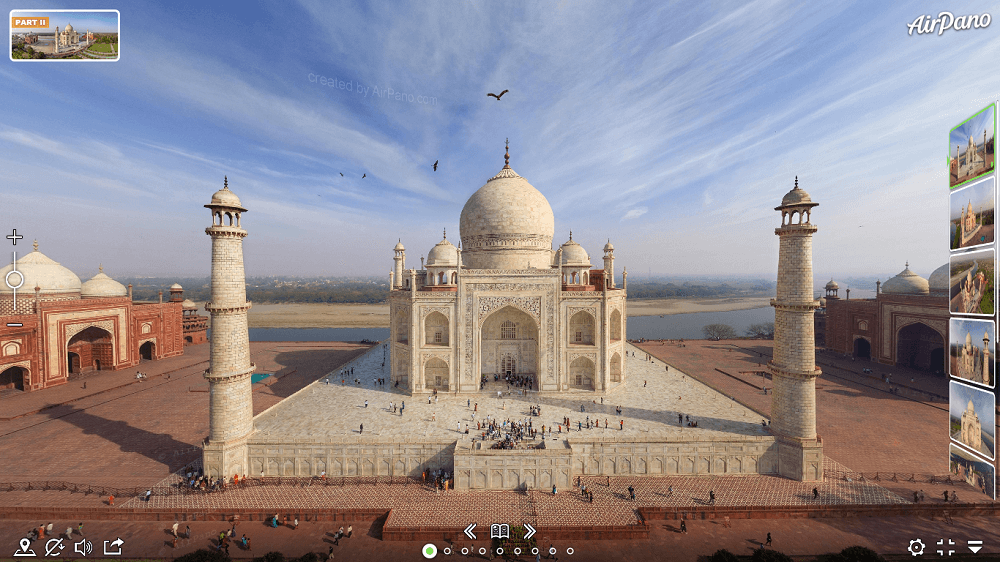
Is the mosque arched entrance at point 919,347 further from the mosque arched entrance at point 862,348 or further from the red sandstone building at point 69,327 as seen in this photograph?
the red sandstone building at point 69,327

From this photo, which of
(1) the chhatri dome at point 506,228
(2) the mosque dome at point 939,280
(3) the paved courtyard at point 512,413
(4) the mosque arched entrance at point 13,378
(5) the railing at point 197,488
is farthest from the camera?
(2) the mosque dome at point 939,280

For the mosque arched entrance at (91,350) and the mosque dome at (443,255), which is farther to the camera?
the mosque arched entrance at (91,350)

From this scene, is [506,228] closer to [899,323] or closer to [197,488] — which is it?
[197,488]

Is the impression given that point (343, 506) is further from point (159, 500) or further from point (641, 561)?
point (641, 561)

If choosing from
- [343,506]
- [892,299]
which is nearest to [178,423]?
[343,506]

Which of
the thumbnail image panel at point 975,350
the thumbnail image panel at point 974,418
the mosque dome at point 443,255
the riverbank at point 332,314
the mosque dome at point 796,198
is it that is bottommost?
the riverbank at point 332,314

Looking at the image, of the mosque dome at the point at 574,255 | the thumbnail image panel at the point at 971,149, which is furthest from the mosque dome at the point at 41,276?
the thumbnail image panel at the point at 971,149

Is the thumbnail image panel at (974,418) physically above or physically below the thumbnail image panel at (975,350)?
below

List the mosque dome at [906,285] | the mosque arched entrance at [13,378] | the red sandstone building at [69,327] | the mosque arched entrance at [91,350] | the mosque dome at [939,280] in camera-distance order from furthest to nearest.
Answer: the mosque dome at [906,285] → the mosque dome at [939,280] → the mosque arched entrance at [91,350] → the mosque arched entrance at [13,378] → the red sandstone building at [69,327]
